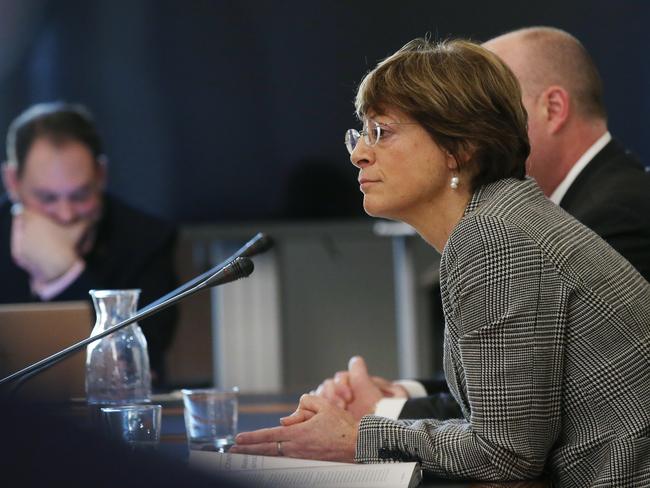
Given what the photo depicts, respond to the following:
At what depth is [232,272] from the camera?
1.63 m

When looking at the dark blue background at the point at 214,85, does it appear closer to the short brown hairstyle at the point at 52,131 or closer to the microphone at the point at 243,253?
the short brown hairstyle at the point at 52,131

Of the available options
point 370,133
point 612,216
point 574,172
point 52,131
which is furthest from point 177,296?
point 52,131

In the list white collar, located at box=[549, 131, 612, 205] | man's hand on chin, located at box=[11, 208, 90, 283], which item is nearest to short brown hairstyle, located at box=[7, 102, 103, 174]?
man's hand on chin, located at box=[11, 208, 90, 283]

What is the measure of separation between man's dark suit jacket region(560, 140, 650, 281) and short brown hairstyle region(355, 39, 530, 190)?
0.51 meters

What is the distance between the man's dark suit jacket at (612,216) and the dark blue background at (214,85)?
2.35 metres

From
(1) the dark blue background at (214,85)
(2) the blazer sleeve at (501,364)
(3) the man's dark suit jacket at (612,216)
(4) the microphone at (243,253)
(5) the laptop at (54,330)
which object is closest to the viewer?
(2) the blazer sleeve at (501,364)

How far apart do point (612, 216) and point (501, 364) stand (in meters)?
0.78

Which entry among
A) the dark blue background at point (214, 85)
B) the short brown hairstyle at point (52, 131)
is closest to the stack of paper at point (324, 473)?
the short brown hairstyle at point (52, 131)

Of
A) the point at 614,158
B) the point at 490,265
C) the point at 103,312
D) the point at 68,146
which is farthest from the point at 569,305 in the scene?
the point at 68,146

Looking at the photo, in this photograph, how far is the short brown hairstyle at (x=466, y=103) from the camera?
1.54m

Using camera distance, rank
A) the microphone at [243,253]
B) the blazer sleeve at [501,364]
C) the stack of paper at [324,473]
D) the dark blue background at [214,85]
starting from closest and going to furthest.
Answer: the stack of paper at [324,473] → the blazer sleeve at [501,364] → the microphone at [243,253] → the dark blue background at [214,85]

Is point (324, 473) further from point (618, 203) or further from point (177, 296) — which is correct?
point (618, 203)

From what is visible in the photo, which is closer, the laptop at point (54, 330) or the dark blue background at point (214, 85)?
the laptop at point (54, 330)

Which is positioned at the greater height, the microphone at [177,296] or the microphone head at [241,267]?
the microphone head at [241,267]
